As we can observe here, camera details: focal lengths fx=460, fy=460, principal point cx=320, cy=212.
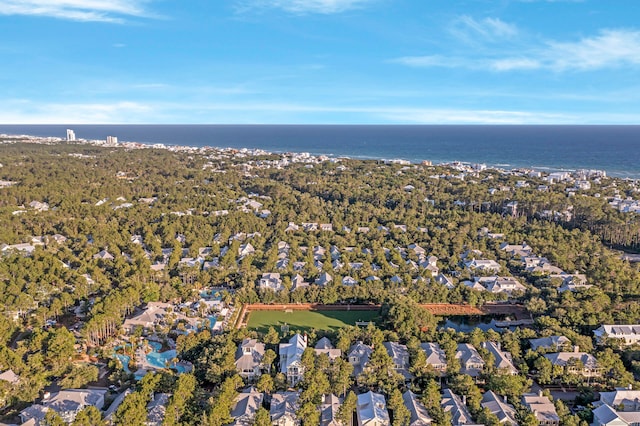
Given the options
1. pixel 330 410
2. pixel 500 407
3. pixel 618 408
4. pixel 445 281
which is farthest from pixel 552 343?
pixel 330 410

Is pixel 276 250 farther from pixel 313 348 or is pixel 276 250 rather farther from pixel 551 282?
pixel 551 282

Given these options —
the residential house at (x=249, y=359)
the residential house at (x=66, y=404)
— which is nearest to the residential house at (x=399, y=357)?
the residential house at (x=249, y=359)

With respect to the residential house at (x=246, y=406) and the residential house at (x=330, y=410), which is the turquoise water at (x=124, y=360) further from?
the residential house at (x=330, y=410)

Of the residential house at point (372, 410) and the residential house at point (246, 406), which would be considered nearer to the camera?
the residential house at point (246, 406)

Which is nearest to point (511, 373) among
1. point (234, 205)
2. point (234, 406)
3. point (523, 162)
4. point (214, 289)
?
point (234, 406)

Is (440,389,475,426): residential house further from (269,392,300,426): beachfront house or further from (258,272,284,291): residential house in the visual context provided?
(258,272,284,291): residential house

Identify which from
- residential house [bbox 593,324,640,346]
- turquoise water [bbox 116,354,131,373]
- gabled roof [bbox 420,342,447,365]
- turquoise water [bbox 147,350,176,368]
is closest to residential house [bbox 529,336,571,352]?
residential house [bbox 593,324,640,346]

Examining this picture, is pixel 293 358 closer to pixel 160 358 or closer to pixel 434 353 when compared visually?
pixel 434 353
